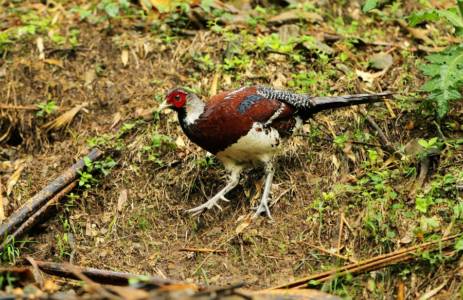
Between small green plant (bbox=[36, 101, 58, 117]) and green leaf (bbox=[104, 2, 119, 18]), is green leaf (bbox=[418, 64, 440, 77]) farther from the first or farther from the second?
small green plant (bbox=[36, 101, 58, 117])

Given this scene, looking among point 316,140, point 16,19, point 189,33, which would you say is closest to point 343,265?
point 316,140

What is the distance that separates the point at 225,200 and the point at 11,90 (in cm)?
281

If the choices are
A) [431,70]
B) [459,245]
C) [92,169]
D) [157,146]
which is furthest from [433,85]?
[92,169]

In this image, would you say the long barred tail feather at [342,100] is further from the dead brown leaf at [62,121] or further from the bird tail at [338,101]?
the dead brown leaf at [62,121]

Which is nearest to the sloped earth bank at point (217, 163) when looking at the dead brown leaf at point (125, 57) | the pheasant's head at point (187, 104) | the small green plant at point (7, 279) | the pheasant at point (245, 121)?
the dead brown leaf at point (125, 57)

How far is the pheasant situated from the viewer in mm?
5469

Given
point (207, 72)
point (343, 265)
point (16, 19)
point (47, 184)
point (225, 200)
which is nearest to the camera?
point (343, 265)

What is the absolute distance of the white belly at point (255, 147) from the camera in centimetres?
553

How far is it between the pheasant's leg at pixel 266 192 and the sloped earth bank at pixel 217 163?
3.7 inches

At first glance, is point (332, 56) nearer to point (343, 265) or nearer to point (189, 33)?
point (189, 33)

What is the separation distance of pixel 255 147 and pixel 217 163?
71cm

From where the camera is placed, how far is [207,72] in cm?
696

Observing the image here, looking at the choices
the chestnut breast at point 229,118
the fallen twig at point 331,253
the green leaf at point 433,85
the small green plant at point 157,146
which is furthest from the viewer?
the small green plant at point 157,146

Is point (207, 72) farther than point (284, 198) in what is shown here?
Yes
